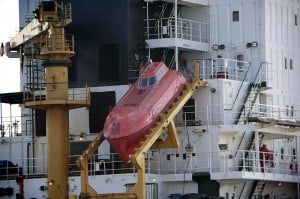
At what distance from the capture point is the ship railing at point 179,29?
5488 centimetres

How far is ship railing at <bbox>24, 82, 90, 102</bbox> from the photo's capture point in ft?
170

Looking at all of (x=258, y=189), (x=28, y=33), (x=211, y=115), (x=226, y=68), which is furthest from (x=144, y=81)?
(x=258, y=189)

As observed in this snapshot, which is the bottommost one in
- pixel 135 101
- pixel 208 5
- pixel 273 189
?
pixel 273 189

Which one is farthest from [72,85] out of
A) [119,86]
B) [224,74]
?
[224,74]

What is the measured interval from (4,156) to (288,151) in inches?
428

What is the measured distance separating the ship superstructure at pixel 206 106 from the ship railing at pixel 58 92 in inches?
11.6

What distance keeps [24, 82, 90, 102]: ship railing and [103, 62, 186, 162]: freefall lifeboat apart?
1819mm

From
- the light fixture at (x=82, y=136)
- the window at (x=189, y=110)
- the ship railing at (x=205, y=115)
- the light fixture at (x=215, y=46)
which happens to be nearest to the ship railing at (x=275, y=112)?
the ship railing at (x=205, y=115)

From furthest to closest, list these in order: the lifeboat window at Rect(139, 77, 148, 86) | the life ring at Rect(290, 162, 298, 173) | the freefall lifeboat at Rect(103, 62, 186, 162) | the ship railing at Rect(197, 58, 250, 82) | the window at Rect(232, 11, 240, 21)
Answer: the window at Rect(232, 11, 240, 21), the life ring at Rect(290, 162, 298, 173), the ship railing at Rect(197, 58, 250, 82), the lifeboat window at Rect(139, 77, 148, 86), the freefall lifeboat at Rect(103, 62, 186, 162)

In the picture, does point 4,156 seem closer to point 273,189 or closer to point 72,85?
point 72,85

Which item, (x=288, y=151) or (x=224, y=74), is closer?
(x=224, y=74)

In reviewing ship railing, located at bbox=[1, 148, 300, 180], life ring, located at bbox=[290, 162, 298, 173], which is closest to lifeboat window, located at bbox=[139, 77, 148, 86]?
ship railing, located at bbox=[1, 148, 300, 180]

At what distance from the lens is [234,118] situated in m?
53.6

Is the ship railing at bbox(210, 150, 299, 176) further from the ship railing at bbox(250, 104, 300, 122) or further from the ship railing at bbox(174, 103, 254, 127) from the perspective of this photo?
the ship railing at bbox(250, 104, 300, 122)
